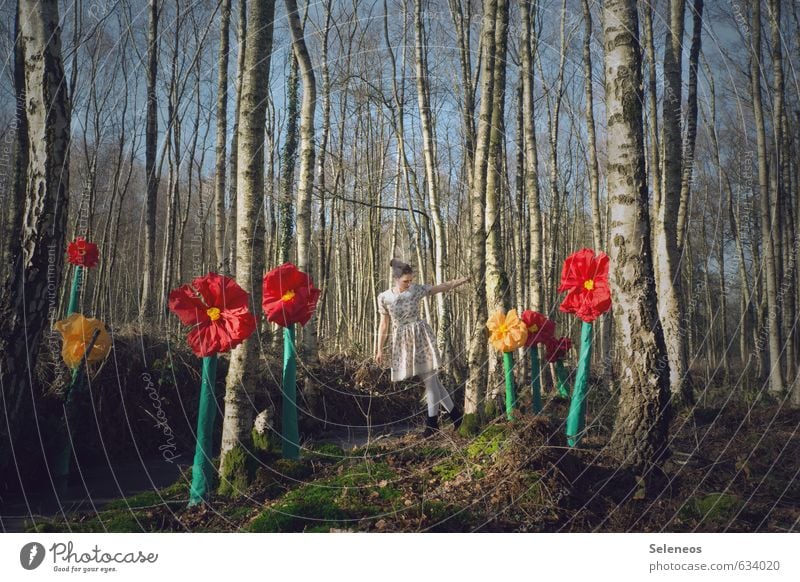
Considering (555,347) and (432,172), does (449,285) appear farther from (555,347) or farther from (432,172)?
(432,172)

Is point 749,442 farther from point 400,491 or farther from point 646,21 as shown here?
point 646,21

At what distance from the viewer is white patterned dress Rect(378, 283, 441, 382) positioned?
461 centimetres

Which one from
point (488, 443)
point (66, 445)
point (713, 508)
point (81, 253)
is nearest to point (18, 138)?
point (81, 253)

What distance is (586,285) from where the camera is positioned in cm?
359

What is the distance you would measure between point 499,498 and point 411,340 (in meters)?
2.06

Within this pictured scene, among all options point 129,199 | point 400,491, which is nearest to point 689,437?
point 400,491

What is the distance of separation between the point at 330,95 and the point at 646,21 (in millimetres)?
4079

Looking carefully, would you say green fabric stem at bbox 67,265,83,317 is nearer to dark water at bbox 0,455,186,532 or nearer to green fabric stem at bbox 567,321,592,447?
dark water at bbox 0,455,186,532

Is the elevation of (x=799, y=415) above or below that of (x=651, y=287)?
below

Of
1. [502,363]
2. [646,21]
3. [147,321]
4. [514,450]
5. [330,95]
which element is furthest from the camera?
[330,95]

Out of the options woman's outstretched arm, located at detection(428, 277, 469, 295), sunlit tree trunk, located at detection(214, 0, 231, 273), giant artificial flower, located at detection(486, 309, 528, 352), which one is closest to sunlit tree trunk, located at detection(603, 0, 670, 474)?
giant artificial flower, located at detection(486, 309, 528, 352)

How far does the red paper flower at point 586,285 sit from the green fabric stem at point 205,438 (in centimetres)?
217

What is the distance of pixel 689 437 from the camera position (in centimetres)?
405

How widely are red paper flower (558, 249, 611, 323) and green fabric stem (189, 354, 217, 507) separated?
85.3 inches
